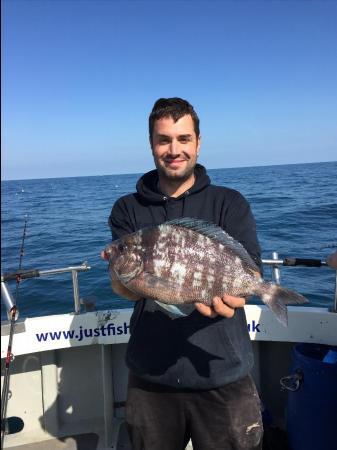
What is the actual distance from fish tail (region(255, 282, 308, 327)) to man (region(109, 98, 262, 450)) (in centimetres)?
21

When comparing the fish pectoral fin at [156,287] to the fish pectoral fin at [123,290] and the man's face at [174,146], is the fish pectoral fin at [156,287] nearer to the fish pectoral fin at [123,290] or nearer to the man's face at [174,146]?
the fish pectoral fin at [123,290]

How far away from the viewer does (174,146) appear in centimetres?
267

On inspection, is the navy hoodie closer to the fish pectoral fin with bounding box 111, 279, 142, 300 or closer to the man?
the man

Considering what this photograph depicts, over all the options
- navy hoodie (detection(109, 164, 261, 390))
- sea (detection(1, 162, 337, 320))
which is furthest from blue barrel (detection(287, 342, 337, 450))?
sea (detection(1, 162, 337, 320))

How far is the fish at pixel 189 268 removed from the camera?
8.06 feet

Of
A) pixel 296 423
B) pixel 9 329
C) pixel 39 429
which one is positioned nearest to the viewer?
pixel 296 423

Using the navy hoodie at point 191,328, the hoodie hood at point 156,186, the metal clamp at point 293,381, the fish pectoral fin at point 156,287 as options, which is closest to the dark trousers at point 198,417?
the navy hoodie at point 191,328

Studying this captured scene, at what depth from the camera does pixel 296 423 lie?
3.64 metres

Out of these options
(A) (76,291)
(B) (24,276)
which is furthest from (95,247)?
(B) (24,276)

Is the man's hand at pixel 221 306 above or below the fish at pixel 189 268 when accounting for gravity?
below

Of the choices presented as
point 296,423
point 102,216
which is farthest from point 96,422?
point 102,216

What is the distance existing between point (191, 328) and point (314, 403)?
1.71 metres

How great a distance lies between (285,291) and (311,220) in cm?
1724

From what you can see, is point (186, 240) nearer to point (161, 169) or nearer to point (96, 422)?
point (161, 169)
